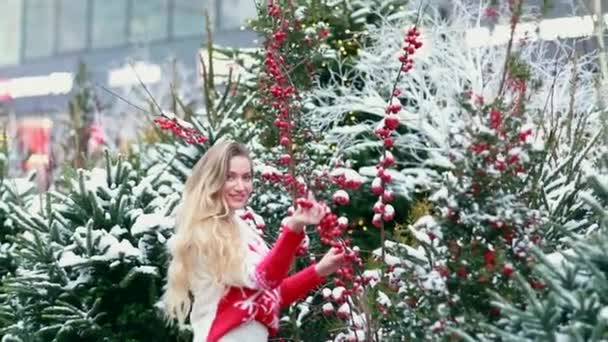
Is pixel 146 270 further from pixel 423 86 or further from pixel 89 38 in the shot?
pixel 89 38

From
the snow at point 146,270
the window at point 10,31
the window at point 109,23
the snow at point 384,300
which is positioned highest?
the snow at point 384,300

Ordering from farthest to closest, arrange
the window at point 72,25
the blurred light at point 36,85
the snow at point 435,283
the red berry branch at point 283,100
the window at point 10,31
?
the window at point 10,31, the window at point 72,25, the blurred light at point 36,85, the red berry branch at point 283,100, the snow at point 435,283

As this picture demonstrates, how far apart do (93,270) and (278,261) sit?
7.87 ft

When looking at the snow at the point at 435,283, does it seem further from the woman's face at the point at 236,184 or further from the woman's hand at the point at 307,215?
the woman's face at the point at 236,184

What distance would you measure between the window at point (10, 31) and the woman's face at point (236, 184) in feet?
147

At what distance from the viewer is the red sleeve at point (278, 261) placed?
15.0 feet

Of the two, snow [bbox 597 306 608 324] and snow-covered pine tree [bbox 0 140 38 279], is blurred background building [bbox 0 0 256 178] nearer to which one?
snow-covered pine tree [bbox 0 140 38 279]

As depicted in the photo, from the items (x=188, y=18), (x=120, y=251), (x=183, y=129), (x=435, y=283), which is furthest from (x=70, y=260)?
(x=188, y=18)

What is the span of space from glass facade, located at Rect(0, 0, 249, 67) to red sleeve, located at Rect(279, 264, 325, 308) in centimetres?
3164

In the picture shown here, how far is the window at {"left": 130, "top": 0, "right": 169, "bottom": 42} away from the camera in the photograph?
4147cm

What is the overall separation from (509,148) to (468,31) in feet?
17.1

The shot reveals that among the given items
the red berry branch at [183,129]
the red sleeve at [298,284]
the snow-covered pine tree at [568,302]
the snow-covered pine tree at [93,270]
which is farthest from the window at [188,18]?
the snow-covered pine tree at [568,302]

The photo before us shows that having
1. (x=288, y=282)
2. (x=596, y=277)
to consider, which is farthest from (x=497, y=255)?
(x=288, y=282)

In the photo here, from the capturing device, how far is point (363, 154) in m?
8.30
